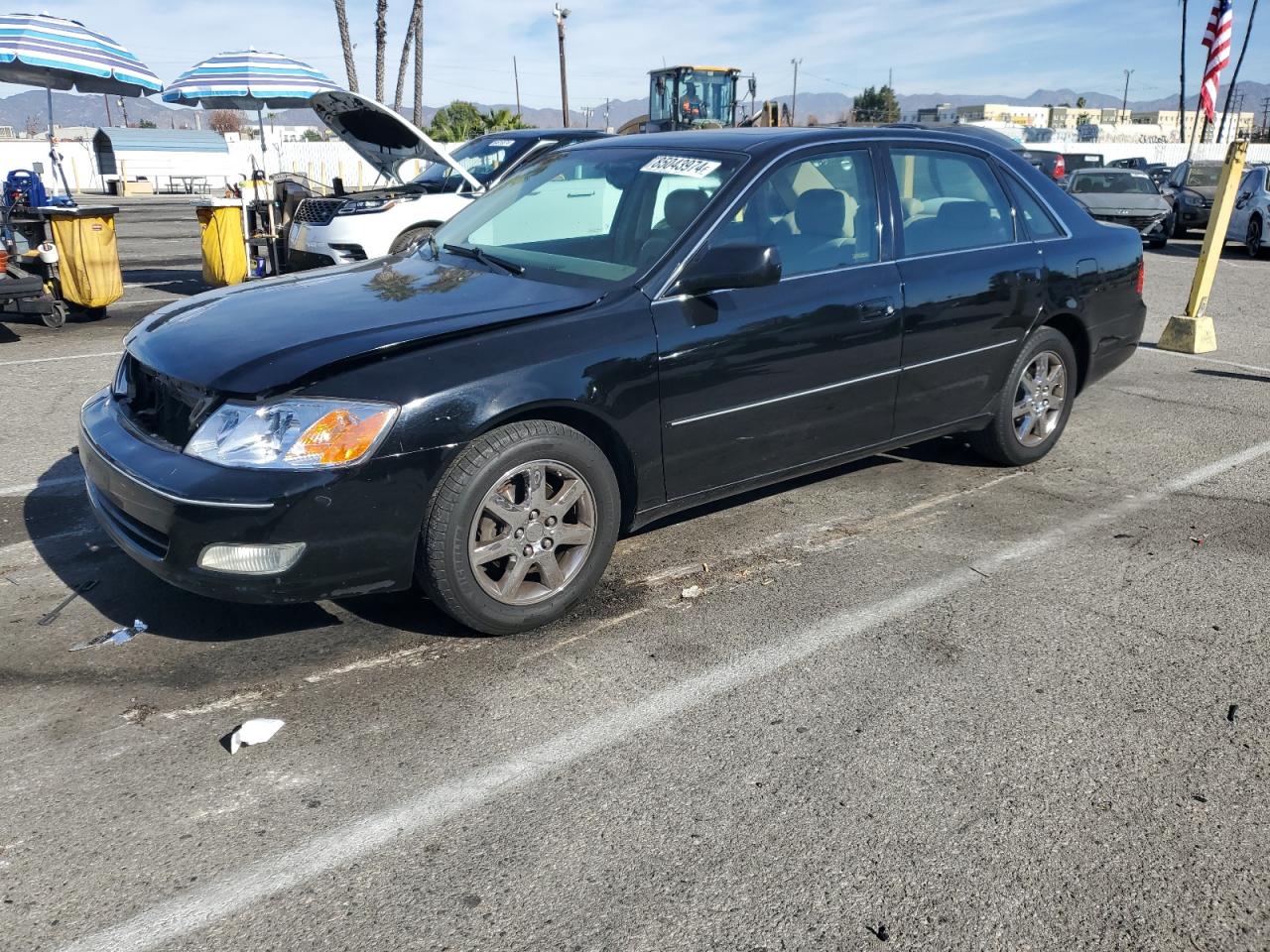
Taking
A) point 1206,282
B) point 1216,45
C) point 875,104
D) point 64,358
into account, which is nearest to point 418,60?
point 1216,45

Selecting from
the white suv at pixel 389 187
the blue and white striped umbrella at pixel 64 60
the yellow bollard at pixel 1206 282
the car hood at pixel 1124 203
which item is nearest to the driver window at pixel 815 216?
the yellow bollard at pixel 1206 282

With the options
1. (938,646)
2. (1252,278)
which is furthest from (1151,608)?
(1252,278)

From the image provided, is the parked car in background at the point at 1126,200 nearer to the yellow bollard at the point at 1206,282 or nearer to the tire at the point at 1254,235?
the tire at the point at 1254,235

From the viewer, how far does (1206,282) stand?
8727 millimetres

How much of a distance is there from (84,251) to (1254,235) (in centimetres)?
1688

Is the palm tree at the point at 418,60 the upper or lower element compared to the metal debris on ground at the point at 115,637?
upper

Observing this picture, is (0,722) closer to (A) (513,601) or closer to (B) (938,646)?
(A) (513,601)

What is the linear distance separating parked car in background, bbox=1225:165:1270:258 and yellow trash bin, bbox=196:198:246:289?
14.9 meters

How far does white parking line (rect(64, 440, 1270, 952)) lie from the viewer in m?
2.33

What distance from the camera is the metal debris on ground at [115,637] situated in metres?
3.57

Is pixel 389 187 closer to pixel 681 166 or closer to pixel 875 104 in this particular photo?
pixel 681 166

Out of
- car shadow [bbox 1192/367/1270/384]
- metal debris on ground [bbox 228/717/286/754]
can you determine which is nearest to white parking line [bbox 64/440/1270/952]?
metal debris on ground [bbox 228/717/286/754]

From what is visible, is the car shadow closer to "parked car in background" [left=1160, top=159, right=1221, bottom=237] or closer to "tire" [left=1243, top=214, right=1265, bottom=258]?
"tire" [left=1243, top=214, right=1265, bottom=258]

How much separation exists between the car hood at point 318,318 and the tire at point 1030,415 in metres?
2.51
